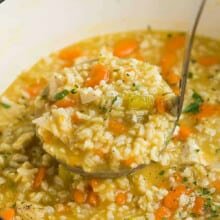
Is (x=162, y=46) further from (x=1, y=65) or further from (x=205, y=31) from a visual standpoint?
(x=1, y=65)

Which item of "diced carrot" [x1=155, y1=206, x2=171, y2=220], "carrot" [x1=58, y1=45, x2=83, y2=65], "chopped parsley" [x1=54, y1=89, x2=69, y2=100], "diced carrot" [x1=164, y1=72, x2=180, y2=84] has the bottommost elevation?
"diced carrot" [x1=155, y1=206, x2=171, y2=220]

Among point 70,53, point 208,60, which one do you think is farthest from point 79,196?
point 208,60

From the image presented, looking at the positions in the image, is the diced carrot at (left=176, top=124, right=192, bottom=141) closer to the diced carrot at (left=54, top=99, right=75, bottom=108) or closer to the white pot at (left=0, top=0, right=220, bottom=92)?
the diced carrot at (left=54, top=99, right=75, bottom=108)

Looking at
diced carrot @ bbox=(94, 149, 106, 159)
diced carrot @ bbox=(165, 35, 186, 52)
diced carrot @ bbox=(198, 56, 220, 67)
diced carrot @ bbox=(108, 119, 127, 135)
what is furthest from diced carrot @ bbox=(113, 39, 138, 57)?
diced carrot @ bbox=(94, 149, 106, 159)

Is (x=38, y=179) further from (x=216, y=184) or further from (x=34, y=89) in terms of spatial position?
(x=216, y=184)

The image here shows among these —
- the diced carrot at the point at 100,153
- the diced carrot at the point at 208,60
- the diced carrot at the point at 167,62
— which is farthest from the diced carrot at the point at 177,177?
the diced carrot at the point at 208,60

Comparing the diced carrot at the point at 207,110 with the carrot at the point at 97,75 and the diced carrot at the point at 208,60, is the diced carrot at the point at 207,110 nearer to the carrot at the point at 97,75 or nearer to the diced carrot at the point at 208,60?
the diced carrot at the point at 208,60
